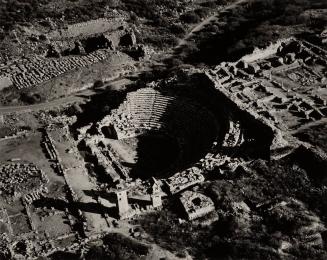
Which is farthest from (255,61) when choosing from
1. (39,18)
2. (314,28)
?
(39,18)

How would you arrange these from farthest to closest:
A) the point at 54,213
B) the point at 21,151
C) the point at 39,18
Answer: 1. the point at 39,18
2. the point at 21,151
3. the point at 54,213

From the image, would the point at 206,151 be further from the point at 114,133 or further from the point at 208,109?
the point at 114,133

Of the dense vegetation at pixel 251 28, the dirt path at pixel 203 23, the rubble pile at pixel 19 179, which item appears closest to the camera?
the rubble pile at pixel 19 179

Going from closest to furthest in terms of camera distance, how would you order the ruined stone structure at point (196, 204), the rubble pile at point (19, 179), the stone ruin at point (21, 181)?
the ruined stone structure at point (196, 204) → the stone ruin at point (21, 181) → the rubble pile at point (19, 179)

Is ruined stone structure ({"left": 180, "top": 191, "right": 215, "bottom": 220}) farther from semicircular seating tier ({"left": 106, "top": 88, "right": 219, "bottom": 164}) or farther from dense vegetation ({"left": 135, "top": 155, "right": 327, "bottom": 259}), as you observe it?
semicircular seating tier ({"left": 106, "top": 88, "right": 219, "bottom": 164})

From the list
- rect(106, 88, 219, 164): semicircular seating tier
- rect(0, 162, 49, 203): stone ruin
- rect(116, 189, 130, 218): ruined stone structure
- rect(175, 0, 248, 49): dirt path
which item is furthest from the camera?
rect(175, 0, 248, 49): dirt path

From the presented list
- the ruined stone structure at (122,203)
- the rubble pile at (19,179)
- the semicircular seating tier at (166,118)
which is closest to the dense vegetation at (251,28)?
the semicircular seating tier at (166,118)

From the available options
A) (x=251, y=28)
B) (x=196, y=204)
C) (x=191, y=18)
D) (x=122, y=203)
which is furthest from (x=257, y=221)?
(x=191, y=18)

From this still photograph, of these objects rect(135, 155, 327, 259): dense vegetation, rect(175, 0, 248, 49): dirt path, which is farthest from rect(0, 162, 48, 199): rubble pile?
rect(175, 0, 248, 49): dirt path

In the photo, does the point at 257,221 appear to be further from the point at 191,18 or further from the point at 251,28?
the point at 191,18

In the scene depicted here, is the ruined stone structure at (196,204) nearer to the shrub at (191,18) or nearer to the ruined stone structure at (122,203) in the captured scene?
the ruined stone structure at (122,203)

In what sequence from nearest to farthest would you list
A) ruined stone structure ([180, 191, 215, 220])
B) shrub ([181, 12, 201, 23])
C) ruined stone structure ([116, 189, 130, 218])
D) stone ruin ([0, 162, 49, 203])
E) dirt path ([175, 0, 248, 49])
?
1. ruined stone structure ([180, 191, 215, 220])
2. ruined stone structure ([116, 189, 130, 218])
3. stone ruin ([0, 162, 49, 203])
4. dirt path ([175, 0, 248, 49])
5. shrub ([181, 12, 201, 23])
